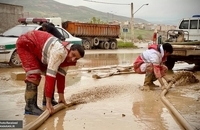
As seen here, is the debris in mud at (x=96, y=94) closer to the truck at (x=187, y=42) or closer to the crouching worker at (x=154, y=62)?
the crouching worker at (x=154, y=62)

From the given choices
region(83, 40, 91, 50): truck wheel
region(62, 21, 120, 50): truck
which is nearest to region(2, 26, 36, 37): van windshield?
region(62, 21, 120, 50): truck

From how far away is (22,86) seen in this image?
575 cm

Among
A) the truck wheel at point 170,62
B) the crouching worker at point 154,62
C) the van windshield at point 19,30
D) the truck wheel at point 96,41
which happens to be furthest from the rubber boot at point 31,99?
the truck wheel at point 96,41

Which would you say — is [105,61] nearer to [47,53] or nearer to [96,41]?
[47,53]

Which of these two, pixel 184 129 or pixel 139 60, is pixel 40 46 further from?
pixel 139 60

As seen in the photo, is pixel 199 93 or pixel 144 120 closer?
pixel 144 120

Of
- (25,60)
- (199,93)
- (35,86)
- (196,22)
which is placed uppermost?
(196,22)

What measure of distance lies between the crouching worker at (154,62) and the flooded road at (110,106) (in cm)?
28

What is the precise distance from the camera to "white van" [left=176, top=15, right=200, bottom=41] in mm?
7172

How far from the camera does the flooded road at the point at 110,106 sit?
3418mm

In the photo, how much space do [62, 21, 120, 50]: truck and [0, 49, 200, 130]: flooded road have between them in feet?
42.1

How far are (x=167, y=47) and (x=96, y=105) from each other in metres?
1.73

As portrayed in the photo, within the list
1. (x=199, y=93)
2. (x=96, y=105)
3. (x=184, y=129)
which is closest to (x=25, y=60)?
(x=96, y=105)

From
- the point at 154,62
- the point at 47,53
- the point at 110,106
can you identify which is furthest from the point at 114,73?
the point at 47,53
